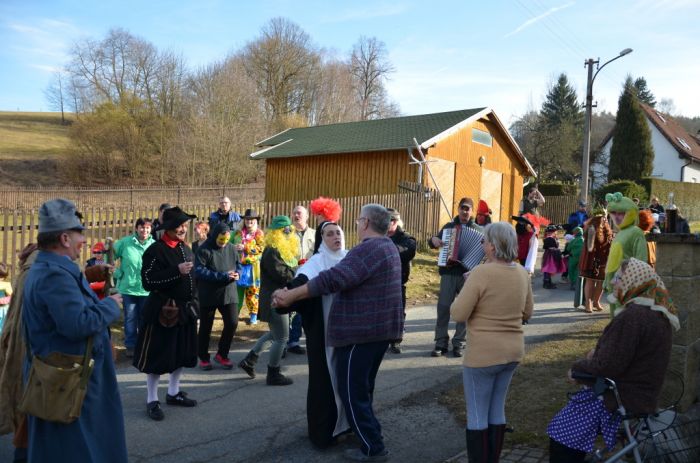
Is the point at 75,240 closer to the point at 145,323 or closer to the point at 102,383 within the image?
the point at 102,383

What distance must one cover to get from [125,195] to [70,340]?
3151cm

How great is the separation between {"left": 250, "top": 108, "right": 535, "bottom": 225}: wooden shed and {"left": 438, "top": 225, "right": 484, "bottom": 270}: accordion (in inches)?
503

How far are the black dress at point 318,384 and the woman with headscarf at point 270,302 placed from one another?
1487mm

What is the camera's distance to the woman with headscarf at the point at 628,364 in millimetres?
3576

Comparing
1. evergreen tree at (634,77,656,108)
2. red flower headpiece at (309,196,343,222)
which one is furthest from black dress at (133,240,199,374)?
evergreen tree at (634,77,656,108)

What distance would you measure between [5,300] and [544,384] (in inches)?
230

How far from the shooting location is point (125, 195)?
32.6 m

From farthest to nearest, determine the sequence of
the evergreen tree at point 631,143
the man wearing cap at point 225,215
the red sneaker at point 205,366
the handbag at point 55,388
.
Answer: the evergreen tree at point 631,143 → the man wearing cap at point 225,215 → the red sneaker at point 205,366 → the handbag at point 55,388

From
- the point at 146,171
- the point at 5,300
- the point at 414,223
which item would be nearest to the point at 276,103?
the point at 146,171

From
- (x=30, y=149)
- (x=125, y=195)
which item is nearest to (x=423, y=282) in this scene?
(x=125, y=195)

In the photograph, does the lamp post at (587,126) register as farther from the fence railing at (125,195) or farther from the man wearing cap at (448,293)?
the fence railing at (125,195)

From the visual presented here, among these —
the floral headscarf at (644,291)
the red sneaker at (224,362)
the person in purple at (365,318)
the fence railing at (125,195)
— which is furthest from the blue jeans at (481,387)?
the fence railing at (125,195)

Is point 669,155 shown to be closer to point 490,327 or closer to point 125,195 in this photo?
point 125,195

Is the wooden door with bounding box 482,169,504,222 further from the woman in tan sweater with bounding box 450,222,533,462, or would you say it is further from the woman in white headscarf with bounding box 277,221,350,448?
the woman in tan sweater with bounding box 450,222,533,462
